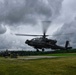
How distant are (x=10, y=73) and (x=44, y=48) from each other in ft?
260

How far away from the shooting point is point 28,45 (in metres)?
103

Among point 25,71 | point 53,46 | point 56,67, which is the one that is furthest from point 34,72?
point 53,46

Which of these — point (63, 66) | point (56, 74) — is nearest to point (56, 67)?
point (63, 66)

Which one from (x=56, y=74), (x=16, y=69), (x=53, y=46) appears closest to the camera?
(x=56, y=74)

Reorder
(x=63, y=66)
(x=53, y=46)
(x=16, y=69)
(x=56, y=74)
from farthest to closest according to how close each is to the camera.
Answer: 1. (x=53, y=46)
2. (x=63, y=66)
3. (x=16, y=69)
4. (x=56, y=74)

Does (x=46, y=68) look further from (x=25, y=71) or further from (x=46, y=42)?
(x=46, y=42)

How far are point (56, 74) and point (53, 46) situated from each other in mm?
75622

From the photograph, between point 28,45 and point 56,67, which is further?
point 28,45

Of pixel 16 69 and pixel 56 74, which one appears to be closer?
pixel 56 74

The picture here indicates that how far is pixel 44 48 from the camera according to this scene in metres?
105

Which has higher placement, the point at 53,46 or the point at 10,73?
the point at 53,46

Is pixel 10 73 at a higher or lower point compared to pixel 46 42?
lower

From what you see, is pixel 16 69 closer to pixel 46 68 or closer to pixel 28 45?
pixel 46 68

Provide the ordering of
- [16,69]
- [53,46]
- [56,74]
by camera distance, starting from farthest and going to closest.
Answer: [53,46] < [16,69] < [56,74]
